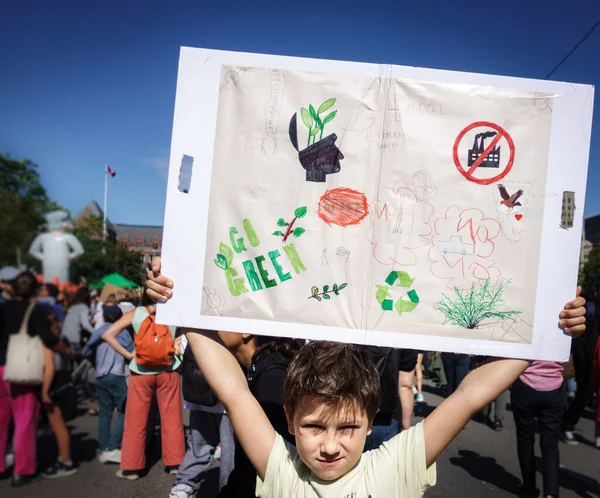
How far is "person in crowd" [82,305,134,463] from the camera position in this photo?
180 inches

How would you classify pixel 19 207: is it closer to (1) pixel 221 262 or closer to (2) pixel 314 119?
(1) pixel 221 262

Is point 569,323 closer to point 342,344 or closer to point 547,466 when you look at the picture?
point 342,344

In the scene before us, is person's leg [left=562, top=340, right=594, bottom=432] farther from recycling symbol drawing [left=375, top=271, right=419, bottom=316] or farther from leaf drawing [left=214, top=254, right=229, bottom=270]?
leaf drawing [left=214, top=254, right=229, bottom=270]

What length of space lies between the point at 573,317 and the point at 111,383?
Answer: 4295 millimetres

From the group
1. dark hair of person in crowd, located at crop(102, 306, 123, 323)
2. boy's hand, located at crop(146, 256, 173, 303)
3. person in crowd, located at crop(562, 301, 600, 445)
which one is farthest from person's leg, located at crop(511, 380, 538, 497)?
dark hair of person in crowd, located at crop(102, 306, 123, 323)

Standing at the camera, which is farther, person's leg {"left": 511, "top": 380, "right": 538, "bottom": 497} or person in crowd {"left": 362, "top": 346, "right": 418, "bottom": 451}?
person's leg {"left": 511, "top": 380, "right": 538, "bottom": 497}

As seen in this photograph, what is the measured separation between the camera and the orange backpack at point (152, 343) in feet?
14.4

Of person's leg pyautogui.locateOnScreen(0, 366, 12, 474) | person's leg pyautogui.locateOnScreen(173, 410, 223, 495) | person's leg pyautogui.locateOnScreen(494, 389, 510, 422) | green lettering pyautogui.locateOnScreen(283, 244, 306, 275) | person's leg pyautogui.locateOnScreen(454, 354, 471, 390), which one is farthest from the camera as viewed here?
person's leg pyautogui.locateOnScreen(454, 354, 471, 390)

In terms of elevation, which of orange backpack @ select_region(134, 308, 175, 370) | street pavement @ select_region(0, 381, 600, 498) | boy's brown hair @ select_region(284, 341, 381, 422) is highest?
boy's brown hair @ select_region(284, 341, 381, 422)

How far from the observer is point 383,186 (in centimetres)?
176

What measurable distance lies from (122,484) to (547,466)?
3487 millimetres

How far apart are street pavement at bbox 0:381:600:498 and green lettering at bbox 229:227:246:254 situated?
206 cm

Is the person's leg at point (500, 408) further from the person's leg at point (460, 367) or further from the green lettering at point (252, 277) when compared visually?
the green lettering at point (252, 277)

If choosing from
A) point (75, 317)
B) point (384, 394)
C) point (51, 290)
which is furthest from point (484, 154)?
point (75, 317)
